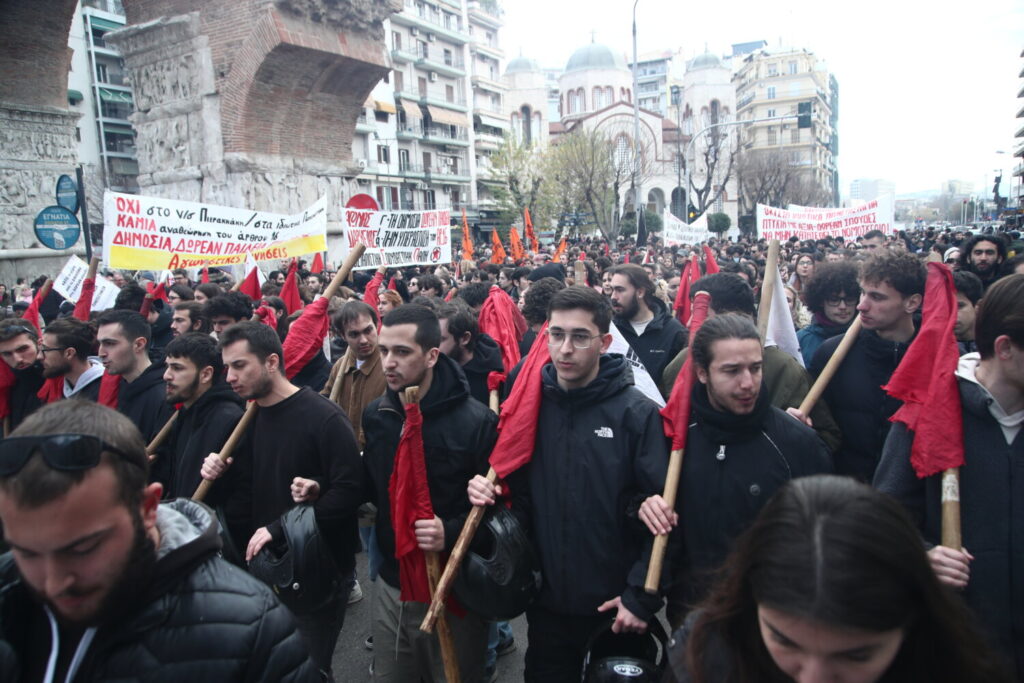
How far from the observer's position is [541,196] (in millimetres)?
41406

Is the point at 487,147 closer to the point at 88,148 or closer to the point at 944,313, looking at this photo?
the point at 88,148

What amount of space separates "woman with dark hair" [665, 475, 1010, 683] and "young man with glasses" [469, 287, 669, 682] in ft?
3.72

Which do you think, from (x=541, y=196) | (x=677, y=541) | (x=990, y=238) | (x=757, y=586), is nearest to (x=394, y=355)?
(x=677, y=541)

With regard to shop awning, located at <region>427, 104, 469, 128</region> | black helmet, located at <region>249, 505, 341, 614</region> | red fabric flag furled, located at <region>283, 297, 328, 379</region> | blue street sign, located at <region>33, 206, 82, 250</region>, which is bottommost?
black helmet, located at <region>249, 505, 341, 614</region>

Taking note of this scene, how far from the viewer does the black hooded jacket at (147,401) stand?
3.88 metres

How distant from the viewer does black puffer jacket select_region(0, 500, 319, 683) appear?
131 centimetres

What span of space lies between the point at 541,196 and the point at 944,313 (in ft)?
131

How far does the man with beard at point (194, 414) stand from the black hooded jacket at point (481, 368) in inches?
54.3

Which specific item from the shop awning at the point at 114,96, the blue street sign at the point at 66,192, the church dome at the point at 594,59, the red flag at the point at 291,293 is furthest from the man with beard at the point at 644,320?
the church dome at the point at 594,59

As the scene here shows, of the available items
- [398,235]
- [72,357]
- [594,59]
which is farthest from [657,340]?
[594,59]

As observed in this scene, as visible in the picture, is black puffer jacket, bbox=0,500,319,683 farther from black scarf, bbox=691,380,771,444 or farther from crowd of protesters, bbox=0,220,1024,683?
black scarf, bbox=691,380,771,444

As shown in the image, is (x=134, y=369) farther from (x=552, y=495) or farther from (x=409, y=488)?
(x=552, y=495)

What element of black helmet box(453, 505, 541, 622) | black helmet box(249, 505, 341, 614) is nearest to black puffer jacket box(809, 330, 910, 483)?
black helmet box(453, 505, 541, 622)

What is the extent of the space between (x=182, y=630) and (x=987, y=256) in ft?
23.9
